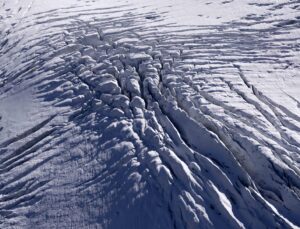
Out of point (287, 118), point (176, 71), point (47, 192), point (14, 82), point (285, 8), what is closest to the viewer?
point (47, 192)

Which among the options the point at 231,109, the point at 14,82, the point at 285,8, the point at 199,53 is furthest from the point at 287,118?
the point at 14,82

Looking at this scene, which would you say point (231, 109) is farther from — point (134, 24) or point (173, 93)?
point (134, 24)

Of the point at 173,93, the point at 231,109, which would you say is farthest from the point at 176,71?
the point at 231,109

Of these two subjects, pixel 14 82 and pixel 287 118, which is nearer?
pixel 287 118

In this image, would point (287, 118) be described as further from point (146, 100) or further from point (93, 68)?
point (93, 68)

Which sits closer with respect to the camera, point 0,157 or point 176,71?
point 0,157

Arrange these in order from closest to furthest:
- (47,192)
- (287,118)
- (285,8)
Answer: (47,192), (287,118), (285,8)

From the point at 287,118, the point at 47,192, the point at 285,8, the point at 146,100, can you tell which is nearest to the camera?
the point at 47,192
